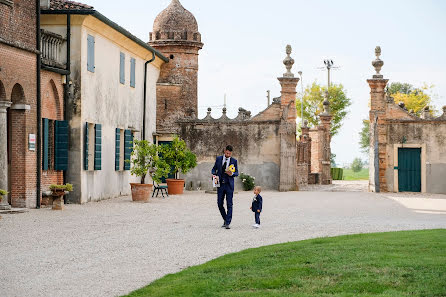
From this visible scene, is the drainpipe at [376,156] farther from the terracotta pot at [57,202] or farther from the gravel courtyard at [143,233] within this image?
the terracotta pot at [57,202]

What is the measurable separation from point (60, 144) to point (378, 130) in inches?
579

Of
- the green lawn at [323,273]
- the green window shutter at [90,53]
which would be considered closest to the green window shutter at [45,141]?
the green window shutter at [90,53]

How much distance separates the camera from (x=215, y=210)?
73.7ft

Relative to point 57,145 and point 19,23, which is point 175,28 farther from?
point 19,23

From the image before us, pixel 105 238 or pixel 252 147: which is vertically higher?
pixel 252 147

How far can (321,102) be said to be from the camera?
238 feet

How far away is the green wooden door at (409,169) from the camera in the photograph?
33.3 m

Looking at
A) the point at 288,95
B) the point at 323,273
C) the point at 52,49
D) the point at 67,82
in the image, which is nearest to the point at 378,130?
the point at 288,95

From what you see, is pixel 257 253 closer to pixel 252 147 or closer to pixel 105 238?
pixel 105 238

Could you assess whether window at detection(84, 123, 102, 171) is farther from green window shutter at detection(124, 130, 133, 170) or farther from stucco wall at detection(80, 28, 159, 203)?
green window shutter at detection(124, 130, 133, 170)

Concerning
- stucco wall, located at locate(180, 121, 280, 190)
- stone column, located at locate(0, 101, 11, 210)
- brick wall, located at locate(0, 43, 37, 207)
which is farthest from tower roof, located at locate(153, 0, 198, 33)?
stone column, located at locate(0, 101, 11, 210)

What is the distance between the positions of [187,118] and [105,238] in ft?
68.8

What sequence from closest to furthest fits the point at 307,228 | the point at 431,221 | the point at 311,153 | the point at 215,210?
the point at 307,228, the point at 431,221, the point at 215,210, the point at 311,153

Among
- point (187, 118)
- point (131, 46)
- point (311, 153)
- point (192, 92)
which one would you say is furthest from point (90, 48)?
point (311, 153)
